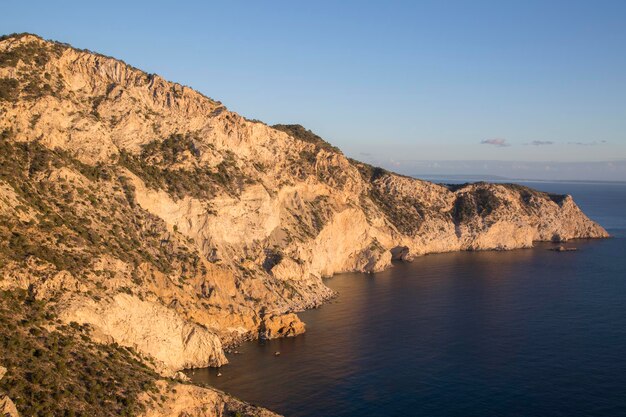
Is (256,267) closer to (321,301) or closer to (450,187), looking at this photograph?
(321,301)

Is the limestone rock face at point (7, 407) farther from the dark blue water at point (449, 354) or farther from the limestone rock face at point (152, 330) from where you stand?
the dark blue water at point (449, 354)

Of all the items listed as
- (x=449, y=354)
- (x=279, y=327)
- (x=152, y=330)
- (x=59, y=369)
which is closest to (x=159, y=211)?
(x=279, y=327)

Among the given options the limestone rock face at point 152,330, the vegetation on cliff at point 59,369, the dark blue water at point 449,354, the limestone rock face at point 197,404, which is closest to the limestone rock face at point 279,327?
the dark blue water at point 449,354

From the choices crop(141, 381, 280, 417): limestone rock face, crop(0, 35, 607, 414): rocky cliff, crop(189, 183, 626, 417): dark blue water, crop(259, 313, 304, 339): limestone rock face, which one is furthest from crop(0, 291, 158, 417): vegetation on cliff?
crop(259, 313, 304, 339): limestone rock face

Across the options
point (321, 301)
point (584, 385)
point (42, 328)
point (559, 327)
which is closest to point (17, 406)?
point (42, 328)

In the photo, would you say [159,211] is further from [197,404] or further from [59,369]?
[59,369]

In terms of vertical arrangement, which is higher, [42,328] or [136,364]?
[42,328]
